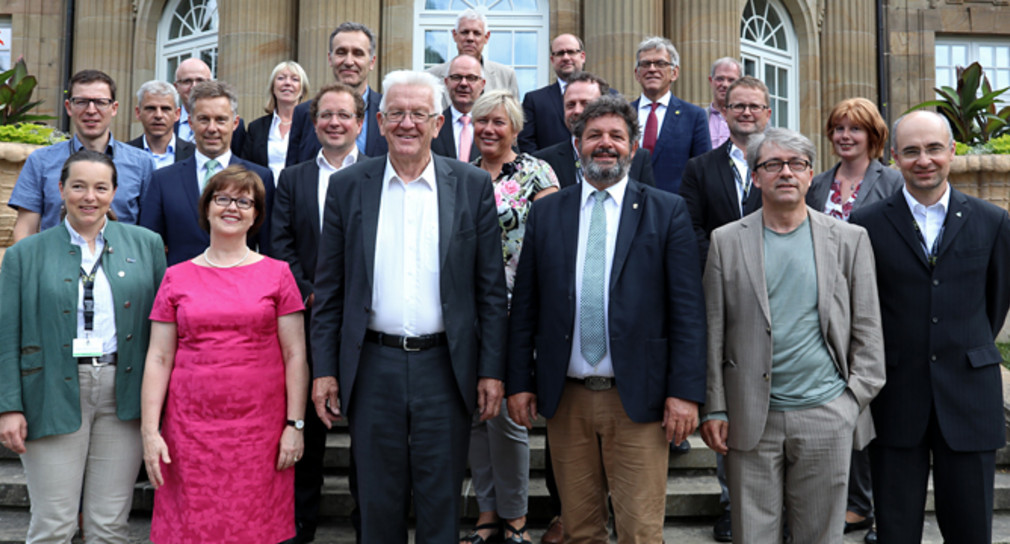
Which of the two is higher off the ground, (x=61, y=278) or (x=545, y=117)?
(x=545, y=117)

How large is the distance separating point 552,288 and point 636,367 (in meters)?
0.46

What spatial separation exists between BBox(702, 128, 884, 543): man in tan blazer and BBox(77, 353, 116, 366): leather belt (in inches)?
97.2

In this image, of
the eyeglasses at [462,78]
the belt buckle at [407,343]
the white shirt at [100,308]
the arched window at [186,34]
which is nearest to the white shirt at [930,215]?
the belt buckle at [407,343]

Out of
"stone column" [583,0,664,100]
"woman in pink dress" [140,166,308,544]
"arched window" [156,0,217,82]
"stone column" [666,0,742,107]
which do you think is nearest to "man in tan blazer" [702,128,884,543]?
"woman in pink dress" [140,166,308,544]

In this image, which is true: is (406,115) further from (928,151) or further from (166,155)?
(166,155)

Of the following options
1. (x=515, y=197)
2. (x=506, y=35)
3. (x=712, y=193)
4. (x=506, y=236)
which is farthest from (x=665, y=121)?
(x=506, y=35)

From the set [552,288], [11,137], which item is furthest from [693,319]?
[11,137]

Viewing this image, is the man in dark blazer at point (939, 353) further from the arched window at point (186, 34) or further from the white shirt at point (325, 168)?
the arched window at point (186, 34)

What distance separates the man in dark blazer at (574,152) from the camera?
14.6 ft

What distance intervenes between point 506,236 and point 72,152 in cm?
244

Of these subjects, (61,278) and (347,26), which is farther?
(347,26)

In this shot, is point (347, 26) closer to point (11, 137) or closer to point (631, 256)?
point (631, 256)

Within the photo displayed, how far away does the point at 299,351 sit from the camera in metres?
3.59

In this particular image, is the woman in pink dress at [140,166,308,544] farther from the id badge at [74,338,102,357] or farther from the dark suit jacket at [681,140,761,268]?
the dark suit jacket at [681,140,761,268]
